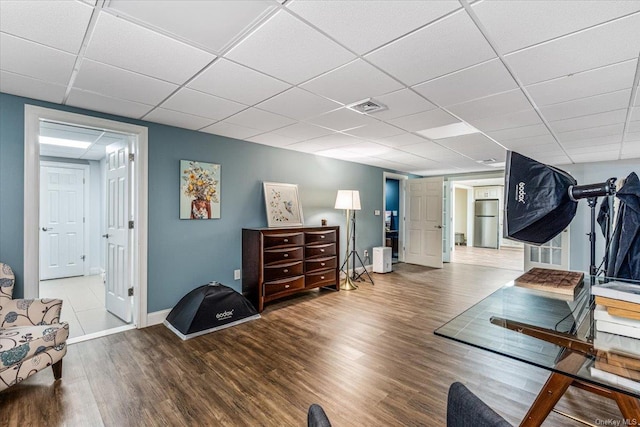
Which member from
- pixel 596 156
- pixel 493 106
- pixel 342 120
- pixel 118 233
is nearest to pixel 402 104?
pixel 342 120

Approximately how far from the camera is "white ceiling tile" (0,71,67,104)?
2.20 metres

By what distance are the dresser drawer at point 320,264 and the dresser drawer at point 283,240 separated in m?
0.37

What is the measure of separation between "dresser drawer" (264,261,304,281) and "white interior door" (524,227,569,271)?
477 centimetres

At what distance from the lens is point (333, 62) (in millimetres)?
1931

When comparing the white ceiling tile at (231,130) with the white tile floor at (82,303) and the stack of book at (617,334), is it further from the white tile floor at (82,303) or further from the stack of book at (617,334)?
the stack of book at (617,334)

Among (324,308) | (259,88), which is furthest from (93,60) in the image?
(324,308)

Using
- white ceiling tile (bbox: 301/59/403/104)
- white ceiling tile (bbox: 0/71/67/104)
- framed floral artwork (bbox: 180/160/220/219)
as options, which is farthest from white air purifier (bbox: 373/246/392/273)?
white ceiling tile (bbox: 0/71/67/104)

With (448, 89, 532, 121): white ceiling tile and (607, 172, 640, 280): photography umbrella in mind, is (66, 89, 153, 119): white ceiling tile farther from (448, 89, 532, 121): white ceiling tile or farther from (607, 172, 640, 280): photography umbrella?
(607, 172, 640, 280): photography umbrella

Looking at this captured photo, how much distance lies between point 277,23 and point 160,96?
1.52 meters

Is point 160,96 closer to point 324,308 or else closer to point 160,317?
point 160,317

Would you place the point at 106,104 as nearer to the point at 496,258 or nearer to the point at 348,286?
the point at 348,286

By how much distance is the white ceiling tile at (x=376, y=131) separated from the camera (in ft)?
11.1

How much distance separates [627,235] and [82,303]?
5628mm

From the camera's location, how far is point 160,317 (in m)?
3.36
